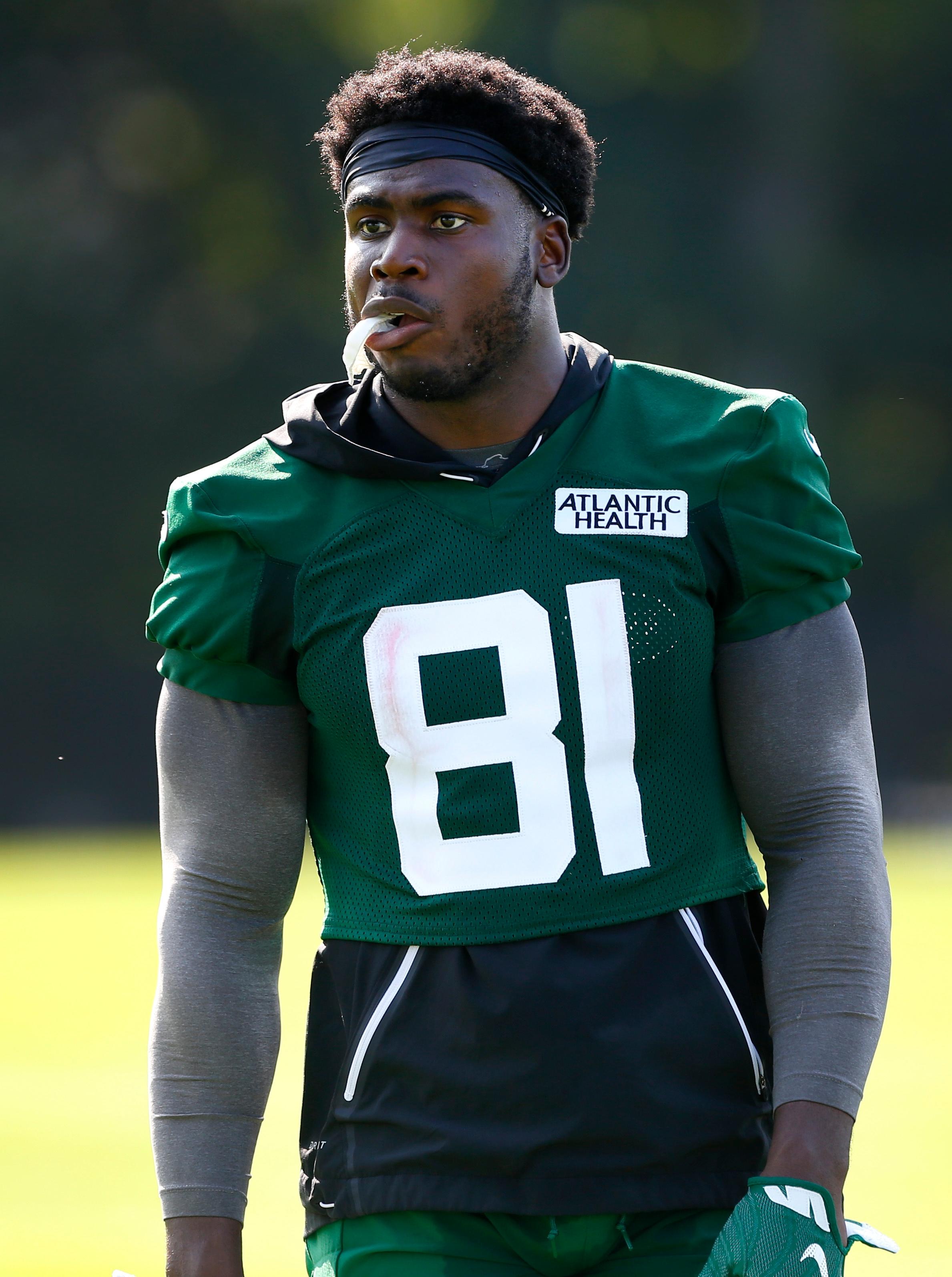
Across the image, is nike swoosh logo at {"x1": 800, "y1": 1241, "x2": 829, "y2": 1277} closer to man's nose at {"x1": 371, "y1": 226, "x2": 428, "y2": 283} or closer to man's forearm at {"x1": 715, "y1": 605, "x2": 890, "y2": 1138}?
man's forearm at {"x1": 715, "y1": 605, "x2": 890, "y2": 1138}

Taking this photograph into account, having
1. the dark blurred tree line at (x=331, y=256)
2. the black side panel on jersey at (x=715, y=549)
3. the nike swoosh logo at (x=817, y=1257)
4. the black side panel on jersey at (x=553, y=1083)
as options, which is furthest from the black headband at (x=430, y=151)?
the dark blurred tree line at (x=331, y=256)

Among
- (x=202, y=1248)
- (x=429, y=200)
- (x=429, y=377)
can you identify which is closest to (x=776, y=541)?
(x=429, y=377)

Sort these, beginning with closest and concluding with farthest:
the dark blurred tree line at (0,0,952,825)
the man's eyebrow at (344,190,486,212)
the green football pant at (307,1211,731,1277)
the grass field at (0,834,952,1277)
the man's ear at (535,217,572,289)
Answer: the green football pant at (307,1211,731,1277) → the man's eyebrow at (344,190,486,212) → the man's ear at (535,217,572,289) → the grass field at (0,834,952,1277) → the dark blurred tree line at (0,0,952,825)

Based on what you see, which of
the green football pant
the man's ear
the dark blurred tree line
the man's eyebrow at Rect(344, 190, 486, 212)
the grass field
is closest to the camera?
the green football pant

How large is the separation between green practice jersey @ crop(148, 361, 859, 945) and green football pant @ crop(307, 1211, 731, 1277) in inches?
9.7

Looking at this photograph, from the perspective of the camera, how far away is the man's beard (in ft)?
5.75

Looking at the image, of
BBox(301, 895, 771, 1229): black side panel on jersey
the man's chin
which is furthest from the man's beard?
BBox(301, 895, 771, 1229): black side panel on jersey

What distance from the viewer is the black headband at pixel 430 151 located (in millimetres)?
1788

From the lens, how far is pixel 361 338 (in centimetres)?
176

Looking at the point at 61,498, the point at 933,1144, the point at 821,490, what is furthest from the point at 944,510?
the point at 821,490

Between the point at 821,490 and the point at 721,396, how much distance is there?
0.13 m

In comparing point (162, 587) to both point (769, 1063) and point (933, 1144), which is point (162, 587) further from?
point (933, 1144)

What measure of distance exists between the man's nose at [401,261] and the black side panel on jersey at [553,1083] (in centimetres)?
64

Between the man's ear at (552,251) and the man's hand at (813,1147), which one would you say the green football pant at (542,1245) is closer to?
the man's hand at (813,1147)
